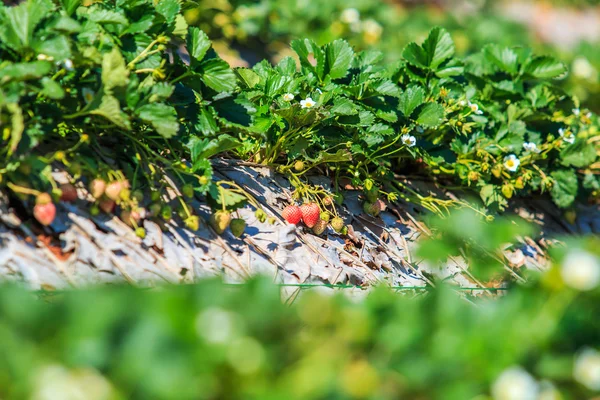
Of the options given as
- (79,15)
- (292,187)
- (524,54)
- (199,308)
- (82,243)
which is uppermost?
(524,54)

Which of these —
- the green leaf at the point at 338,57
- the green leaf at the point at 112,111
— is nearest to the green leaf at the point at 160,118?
the green leaf at the point at 112,111

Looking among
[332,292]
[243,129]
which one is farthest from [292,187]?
[332,292]

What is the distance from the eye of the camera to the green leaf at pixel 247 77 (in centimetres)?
243

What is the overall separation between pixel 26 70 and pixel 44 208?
0.33 metres

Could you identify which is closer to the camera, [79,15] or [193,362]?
[193,362]

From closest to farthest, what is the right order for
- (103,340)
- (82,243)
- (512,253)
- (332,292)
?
(103,340), (82,243), (332,292), (512,253)

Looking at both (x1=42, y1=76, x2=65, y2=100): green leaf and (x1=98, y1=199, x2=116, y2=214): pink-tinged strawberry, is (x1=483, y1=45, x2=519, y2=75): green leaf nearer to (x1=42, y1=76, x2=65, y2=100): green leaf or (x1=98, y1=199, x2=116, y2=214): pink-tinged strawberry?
(x1=98, y1=199, x2=116, y2=214): pink-tinged strawberry

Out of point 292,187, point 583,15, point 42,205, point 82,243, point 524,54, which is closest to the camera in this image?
point 42,205

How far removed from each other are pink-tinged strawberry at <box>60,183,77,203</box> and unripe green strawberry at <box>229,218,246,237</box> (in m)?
0.47

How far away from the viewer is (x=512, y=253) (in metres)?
Result: 2.74

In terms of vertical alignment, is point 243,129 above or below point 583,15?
below

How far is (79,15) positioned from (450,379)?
1.39 m

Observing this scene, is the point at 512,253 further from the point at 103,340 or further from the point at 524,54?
the point at 103,340

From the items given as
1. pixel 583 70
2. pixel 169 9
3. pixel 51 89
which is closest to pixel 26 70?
pixel 51 89
